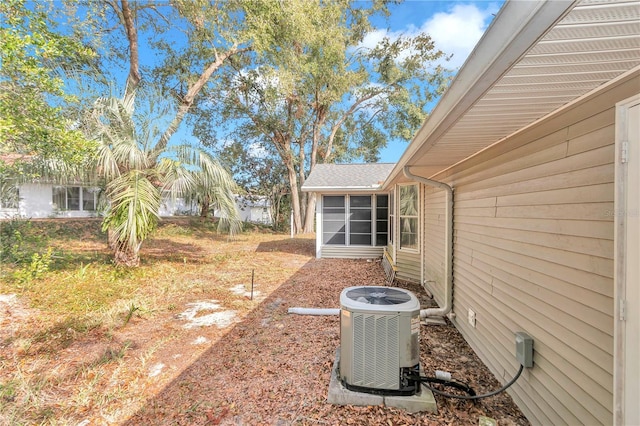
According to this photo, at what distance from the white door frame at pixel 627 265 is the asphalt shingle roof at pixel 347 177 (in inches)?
265

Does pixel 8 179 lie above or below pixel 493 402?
above

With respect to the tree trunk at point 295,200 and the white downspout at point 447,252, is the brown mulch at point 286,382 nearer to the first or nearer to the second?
the white downspout at point 447,252

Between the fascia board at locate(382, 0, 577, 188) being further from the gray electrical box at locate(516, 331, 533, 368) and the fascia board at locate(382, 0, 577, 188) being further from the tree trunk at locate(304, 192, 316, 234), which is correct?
the tree trunk at locate(304, 192, 316, 234)

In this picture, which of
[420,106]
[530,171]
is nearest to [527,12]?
[530,171]

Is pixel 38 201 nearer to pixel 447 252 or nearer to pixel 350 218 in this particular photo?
pixel 350 218

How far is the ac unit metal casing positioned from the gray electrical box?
0.80m

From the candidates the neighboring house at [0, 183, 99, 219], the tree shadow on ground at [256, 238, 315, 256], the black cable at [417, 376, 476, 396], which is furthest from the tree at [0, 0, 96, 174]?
the neighboring house at [0, 183, 99, 219]

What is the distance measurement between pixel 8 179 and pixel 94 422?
18.3 ft

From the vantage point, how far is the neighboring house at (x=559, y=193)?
1.11 meters

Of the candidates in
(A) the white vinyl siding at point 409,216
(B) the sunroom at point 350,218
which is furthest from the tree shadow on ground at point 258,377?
(B) the sunroom at point 350,218

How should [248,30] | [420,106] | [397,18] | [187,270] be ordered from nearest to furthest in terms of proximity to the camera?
[187,270], [248,30], [397,18], [420,106]

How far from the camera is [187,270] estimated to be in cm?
698

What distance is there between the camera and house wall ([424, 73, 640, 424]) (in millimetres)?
1515

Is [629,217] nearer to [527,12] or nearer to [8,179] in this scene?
[527,12]
